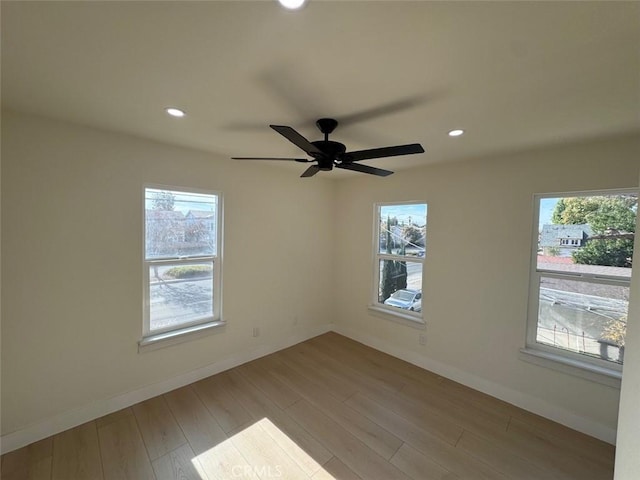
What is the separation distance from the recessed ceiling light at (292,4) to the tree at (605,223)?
2.68 m

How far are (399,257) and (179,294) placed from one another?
2659 mm

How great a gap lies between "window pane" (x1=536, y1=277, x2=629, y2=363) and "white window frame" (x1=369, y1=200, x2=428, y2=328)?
1170mm

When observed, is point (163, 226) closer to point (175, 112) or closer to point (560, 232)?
point (175, 112)

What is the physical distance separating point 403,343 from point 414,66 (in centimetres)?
309

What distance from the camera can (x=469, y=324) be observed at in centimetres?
284

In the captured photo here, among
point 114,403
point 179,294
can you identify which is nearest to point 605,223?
point 179,294

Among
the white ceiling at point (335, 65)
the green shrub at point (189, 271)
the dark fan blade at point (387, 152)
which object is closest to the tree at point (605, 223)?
the white ceiling at point (335, 65)

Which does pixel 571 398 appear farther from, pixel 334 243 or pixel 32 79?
pixel 32 79

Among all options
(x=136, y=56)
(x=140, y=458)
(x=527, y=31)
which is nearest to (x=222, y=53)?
(x=136, y=56)

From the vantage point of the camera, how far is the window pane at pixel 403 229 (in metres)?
3.30

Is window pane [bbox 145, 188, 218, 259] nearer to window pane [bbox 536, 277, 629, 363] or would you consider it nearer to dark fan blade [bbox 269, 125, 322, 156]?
dark fan blade [bbox 269, 125, 322, 156]

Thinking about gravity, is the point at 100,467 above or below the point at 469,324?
below

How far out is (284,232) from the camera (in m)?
3.52

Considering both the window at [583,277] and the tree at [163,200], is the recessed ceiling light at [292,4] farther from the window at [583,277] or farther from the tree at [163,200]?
the window at [583,277]
